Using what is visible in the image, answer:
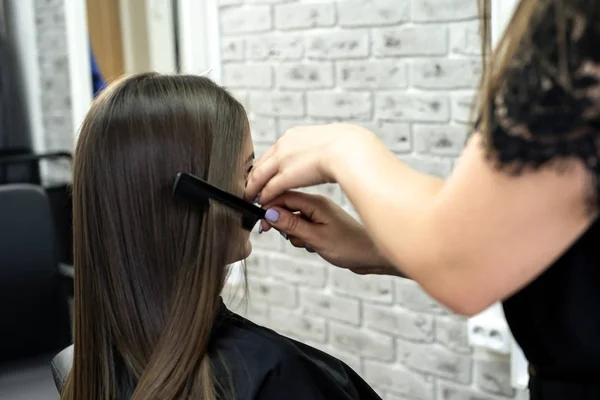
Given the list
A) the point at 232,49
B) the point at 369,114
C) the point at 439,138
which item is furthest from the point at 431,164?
the point at 232,49

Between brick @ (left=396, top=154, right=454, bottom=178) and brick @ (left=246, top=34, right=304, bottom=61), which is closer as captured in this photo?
brick @ (left=396, top=154, right=454, bottom=178)

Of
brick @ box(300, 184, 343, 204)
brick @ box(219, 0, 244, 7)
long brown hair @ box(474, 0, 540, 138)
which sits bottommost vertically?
brick @ box(300, 184, 343, 204)

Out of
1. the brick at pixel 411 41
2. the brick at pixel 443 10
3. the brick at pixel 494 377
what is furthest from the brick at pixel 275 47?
the brick at pixel 494 377

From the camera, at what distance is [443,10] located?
5.10 ft

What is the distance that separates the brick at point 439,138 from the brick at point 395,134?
0.02m

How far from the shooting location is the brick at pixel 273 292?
2033 millimetres

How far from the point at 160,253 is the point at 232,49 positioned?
1197 millimetres

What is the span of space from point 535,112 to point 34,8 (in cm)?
278

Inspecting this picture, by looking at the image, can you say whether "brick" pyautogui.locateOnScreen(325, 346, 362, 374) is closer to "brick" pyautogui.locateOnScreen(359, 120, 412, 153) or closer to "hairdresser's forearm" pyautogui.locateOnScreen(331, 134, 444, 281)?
"brick" pyautogui.locateOnScreen(359, 120, 412, 153)

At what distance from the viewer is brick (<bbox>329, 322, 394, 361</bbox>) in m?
1.83

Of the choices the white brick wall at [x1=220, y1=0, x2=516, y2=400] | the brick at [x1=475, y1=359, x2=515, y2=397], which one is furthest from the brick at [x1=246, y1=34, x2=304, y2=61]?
the brick at [x1=475, y1=359, x2=515, y2=397]

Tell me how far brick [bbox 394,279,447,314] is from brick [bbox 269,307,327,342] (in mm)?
301

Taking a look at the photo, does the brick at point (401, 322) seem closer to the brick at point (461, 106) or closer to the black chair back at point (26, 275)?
the brick at point (461, 106)

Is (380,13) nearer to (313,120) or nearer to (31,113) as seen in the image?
(313,120)
